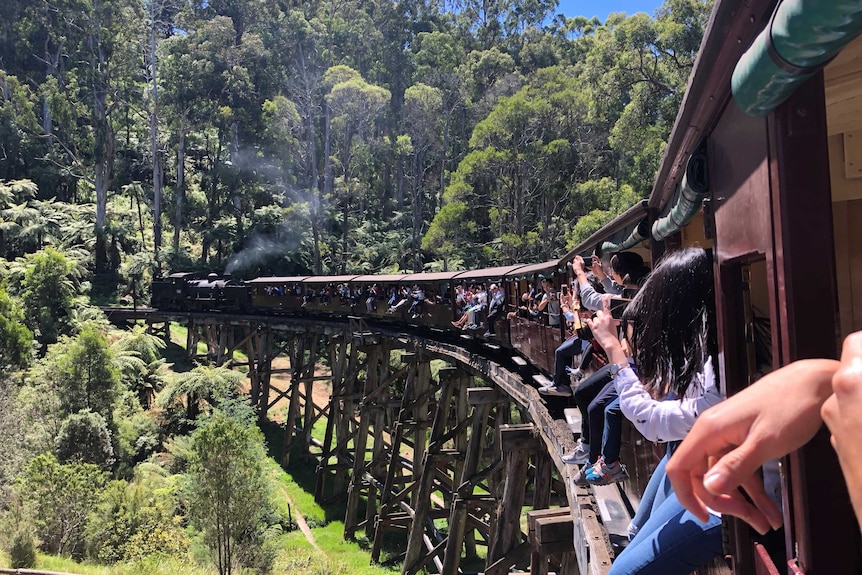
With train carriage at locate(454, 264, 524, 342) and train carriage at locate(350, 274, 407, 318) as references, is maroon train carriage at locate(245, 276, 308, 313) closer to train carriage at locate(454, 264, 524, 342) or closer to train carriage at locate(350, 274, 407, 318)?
train carriage at locate(350, 274, 407, 318)

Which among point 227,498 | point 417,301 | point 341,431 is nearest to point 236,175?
point 341,431

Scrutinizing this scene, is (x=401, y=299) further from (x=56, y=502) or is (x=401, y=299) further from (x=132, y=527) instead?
(x=56, y=502)

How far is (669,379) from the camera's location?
2.16 metres

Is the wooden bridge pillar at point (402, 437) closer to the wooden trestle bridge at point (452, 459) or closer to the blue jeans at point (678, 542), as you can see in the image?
the wooden trestle bridge at point (452, 459)

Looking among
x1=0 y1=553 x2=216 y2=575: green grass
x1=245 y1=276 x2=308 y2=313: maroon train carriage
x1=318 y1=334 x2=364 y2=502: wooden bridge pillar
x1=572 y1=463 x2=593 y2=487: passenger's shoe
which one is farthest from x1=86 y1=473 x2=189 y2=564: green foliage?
x1=572 y1=463 x2=593 y2=487: passenger's shoe

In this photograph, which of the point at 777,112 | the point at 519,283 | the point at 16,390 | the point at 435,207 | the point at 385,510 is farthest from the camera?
the point at 435,207

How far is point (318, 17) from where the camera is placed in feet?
138

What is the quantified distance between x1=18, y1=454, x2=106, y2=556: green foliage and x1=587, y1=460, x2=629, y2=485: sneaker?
1112cm

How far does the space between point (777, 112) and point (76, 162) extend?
131 ft

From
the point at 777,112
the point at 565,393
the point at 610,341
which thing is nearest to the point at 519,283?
the point at 565,393

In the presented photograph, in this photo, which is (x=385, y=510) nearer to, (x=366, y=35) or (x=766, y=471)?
(x=766, y=471)

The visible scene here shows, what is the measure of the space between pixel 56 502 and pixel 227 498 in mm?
3322

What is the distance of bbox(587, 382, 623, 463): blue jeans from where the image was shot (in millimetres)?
3373

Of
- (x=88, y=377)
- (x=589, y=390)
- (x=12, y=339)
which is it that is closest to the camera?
(x=589, y=390)
